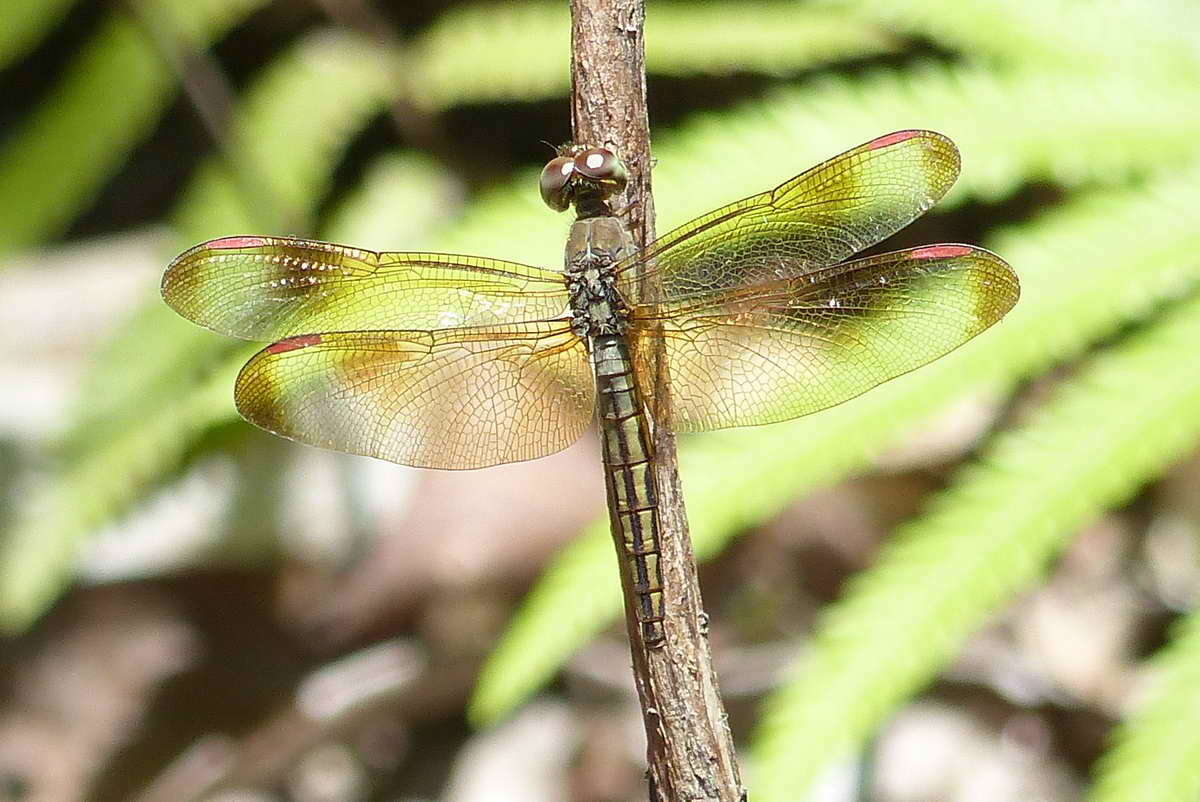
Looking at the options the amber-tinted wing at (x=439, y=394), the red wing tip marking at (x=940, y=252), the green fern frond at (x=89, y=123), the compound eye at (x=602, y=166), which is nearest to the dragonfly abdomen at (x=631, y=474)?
the amber-tinted wing at (x=439, y=394)

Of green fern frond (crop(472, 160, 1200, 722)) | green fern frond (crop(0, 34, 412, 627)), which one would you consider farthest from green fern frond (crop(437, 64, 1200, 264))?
green fern frond (crop(0, 34, 412, 627))

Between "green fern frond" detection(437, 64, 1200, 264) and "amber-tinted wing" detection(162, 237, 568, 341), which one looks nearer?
"amber-tinted wing" detection(162, 237, 568, 341)

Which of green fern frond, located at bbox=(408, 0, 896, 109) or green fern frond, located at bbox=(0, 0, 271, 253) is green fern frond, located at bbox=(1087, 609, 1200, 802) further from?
green fern frond, located at bbox=(0, 0, 271, 253)

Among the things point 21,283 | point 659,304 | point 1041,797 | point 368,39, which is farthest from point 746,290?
point 21,283

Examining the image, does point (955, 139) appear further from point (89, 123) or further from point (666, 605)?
point (89, 123)

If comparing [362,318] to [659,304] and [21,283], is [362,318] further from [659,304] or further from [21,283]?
[21,283]
